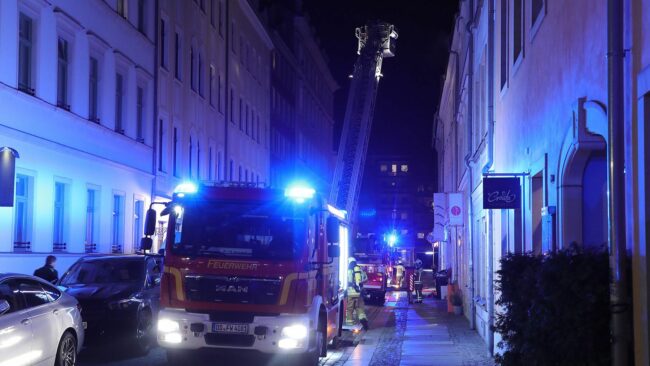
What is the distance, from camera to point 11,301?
33.0ft

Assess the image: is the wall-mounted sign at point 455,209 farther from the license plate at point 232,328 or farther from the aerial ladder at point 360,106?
the license plate at point 232,328

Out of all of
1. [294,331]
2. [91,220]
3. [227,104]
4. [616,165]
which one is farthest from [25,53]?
[227,104]

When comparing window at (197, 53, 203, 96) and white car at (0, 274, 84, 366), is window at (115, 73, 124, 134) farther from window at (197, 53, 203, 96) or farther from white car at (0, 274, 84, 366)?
white car at (0, 274, 84, 366)

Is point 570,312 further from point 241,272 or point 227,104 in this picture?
point 227,104

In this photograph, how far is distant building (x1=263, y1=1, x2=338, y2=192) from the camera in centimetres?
5275

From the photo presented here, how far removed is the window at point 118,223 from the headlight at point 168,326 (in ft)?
43.3

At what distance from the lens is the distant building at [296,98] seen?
52750mm

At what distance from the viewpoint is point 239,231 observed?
13.1 metres

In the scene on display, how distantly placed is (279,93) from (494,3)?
36462 millimetres

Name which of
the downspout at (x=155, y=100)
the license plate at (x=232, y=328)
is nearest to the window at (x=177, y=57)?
the downspout at (x=155, y=100)

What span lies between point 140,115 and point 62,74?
20.6ft

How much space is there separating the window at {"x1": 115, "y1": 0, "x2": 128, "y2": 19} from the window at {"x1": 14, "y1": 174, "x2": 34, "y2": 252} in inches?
328

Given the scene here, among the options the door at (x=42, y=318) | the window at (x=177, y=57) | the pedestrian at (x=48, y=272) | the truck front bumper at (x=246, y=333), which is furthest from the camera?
the window at (x=177, y=57)

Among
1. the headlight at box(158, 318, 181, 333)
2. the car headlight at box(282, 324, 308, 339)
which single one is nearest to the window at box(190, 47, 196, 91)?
the headlight at box(158, 318, 181, 333)
